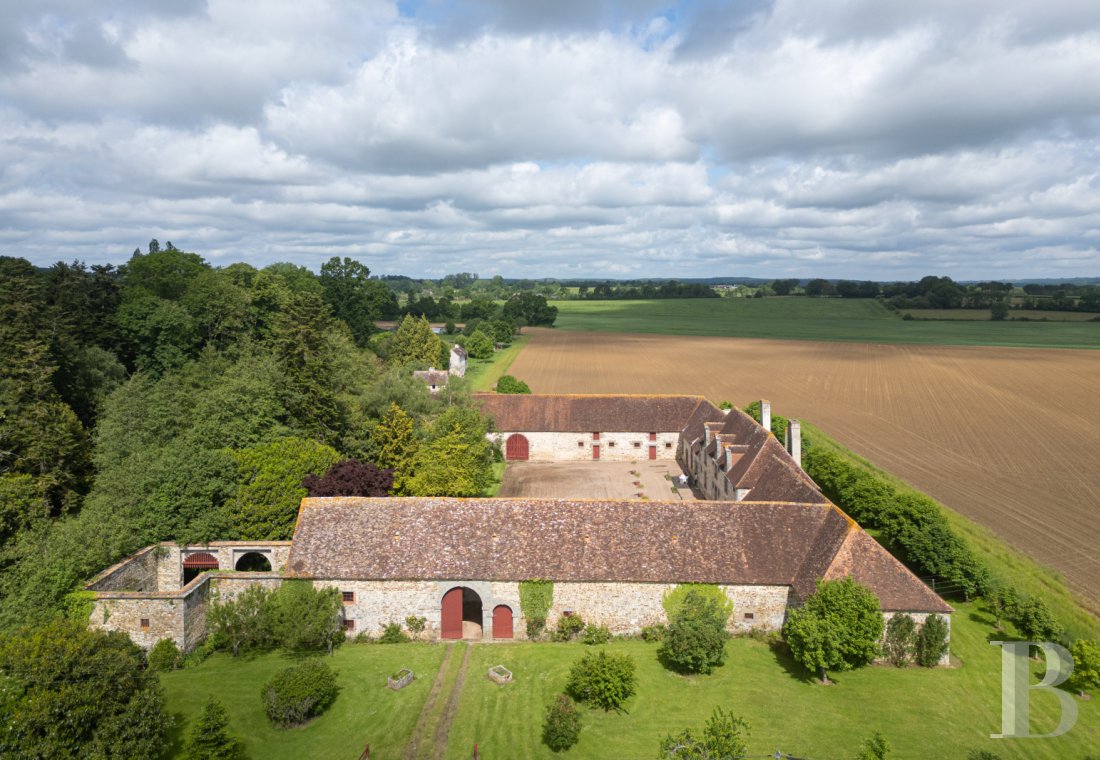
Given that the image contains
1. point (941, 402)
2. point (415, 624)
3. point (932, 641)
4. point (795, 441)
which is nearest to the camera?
point (932, 641)

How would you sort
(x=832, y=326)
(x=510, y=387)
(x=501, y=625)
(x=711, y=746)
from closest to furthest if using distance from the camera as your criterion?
1. (x=711, y=746)
2. (x=501, y=625)
3. (x=510, y=387)
4. (x=832, y=326)

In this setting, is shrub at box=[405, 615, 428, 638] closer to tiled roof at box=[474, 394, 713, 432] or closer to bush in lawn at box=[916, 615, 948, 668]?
bush in lawn at box=[916, 615, 948, 668]

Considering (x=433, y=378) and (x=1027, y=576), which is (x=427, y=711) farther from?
(x=433, y=378)

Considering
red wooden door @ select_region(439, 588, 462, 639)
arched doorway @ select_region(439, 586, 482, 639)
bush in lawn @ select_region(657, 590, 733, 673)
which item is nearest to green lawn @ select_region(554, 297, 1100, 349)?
bush in lawn @ select_region(657, 590, 733, 673)

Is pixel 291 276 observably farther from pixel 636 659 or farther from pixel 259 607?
pixel 636 659

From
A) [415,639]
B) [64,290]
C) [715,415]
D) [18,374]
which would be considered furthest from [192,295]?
[715,415]

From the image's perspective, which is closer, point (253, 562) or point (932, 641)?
point (932, 641)

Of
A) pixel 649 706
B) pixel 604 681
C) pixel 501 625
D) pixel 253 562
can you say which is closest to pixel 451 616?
pixel 501 625
